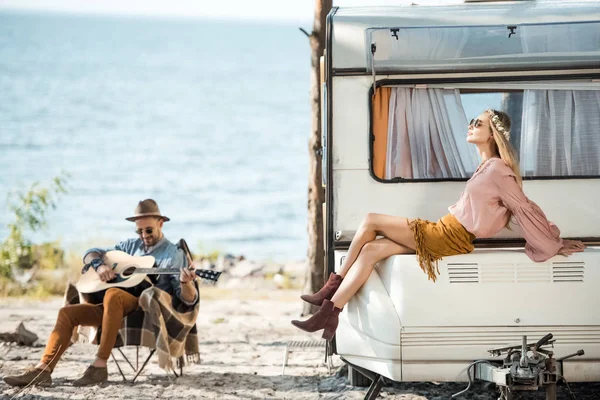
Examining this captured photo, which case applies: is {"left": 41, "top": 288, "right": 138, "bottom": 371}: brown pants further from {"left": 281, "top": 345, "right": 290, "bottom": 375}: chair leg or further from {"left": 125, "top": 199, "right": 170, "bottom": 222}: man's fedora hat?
{"left": 281, "top": 345, "right": 290, "bottom": 375}: chair leg

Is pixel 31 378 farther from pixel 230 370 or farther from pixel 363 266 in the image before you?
pixel 363 266

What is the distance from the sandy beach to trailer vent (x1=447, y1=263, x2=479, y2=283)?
120 centimetres

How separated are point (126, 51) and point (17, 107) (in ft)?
62.0

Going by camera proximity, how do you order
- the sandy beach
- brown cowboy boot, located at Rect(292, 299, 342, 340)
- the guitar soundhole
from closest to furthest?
brown cowboy boot, located at Rect(292, 299, 342, 340) < the sandy beach < the guitar soundhole

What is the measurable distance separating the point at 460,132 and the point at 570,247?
3.28 feet

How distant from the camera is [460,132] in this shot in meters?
6.10

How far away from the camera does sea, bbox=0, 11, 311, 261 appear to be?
1029 inches

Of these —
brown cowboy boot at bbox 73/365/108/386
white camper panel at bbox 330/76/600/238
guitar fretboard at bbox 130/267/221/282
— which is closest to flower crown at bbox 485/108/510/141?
white camper panel at bbox 330/76/600/238

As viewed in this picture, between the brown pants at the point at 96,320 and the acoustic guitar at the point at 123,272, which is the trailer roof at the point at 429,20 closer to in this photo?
the acoustic guitar at the point at 123,272

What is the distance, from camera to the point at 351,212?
6012 millimetres

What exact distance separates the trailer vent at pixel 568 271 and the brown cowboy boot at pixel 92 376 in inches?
117

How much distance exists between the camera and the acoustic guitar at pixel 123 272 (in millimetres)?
6770

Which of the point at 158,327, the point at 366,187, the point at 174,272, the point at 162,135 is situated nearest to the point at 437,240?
the point at 366,187

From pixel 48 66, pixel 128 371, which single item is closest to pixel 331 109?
pixel 128 371
